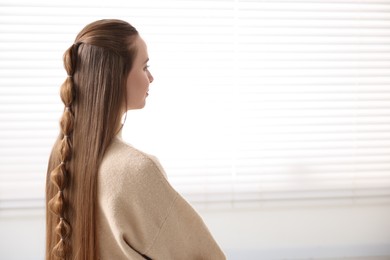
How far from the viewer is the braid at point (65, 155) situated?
A: 1279 millimetres

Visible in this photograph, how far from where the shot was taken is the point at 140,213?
123cm

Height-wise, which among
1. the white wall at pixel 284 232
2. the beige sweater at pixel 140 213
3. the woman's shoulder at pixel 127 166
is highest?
the woman's shoulder at pixel 127 166

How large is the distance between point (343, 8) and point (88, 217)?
1.83 meters

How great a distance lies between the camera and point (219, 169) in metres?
2.62

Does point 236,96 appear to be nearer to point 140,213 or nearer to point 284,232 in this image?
point 284,232

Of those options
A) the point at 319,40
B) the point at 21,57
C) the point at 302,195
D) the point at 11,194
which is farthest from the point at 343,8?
the point at 11,194

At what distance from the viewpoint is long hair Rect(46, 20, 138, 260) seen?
1.25 m

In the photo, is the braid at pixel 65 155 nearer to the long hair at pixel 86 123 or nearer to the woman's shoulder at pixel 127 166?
the long hair at pixel 86 123

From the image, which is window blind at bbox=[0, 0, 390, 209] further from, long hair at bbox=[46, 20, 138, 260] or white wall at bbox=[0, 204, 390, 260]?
long hair at bbox=[46, 20, 138, 260]

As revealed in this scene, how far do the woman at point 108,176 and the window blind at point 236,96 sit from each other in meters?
1.25

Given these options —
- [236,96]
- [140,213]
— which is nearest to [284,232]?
[236,96]

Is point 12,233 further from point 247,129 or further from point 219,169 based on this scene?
point 247,129

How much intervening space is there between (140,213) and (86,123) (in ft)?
0.74

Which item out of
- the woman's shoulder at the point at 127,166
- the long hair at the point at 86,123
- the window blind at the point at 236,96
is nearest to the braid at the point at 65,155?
the long hair at the point at 86,123
